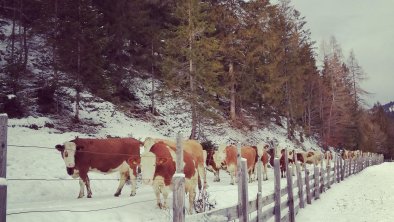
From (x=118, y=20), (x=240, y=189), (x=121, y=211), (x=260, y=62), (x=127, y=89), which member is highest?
(x=118, y=20)

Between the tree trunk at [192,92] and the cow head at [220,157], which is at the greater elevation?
the tree trunk at [192,92]

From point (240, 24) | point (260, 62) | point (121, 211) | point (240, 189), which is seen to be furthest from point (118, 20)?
point (240, 189)

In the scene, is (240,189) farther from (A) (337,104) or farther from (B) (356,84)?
(B) (356,84)

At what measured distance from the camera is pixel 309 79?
49.9m

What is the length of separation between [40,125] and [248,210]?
1743 centimetres

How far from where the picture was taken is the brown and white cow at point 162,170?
896 centimetres

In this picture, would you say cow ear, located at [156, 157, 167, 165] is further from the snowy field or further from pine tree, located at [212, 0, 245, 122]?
pine tree, located at [212, 0, 245, 122]

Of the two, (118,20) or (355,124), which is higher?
(118,20)

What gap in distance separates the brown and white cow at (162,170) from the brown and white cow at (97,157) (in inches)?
84.2

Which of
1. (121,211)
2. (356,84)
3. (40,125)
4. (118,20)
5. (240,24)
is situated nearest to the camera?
(121,211)

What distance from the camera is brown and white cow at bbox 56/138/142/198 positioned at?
11.0 m

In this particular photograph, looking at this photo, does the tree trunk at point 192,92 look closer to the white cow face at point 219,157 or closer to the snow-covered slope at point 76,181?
the snow-covered slope at point 76,181


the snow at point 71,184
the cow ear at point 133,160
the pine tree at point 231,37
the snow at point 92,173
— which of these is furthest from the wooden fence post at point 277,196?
the pine tree at point 231,37

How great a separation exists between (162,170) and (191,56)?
19.1m
